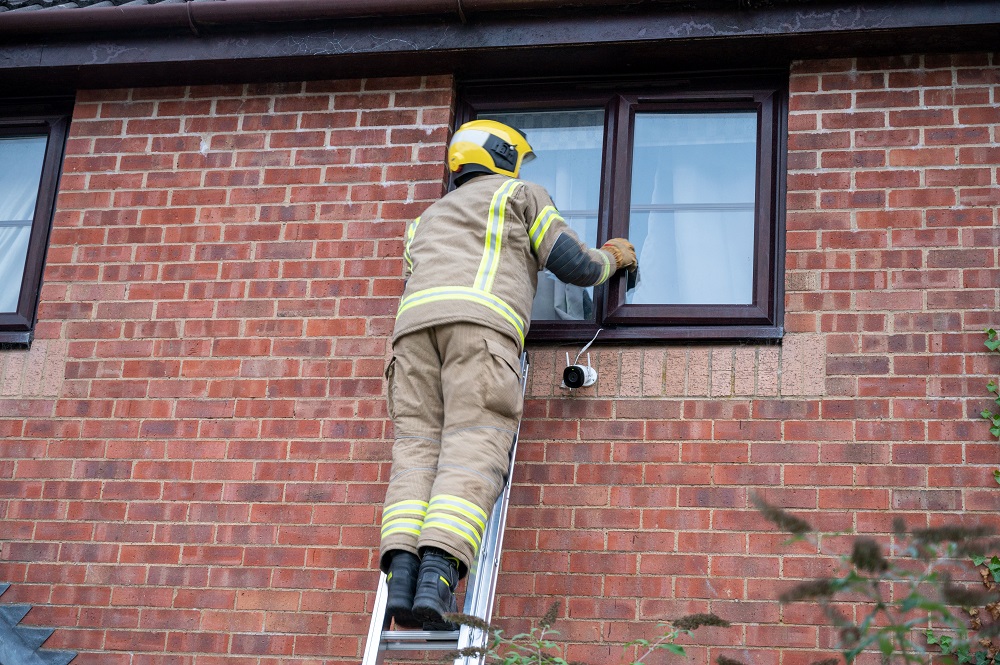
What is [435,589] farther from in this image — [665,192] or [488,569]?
[665,192]

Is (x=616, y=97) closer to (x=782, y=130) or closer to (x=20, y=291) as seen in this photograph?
(x=782, y=130)

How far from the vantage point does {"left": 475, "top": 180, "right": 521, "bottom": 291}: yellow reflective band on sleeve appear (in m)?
4.81

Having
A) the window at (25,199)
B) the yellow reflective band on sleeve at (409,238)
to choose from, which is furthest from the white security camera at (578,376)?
the window at (25,199)

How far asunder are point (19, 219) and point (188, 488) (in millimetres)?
1883

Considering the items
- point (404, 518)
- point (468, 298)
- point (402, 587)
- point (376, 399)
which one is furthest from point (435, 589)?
point (376, 399)

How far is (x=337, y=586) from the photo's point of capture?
17.1ft

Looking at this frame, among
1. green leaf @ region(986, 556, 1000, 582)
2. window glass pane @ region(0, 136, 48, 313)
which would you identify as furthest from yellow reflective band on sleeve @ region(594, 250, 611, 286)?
window glass pane @ region(0, 136, 48, 313)

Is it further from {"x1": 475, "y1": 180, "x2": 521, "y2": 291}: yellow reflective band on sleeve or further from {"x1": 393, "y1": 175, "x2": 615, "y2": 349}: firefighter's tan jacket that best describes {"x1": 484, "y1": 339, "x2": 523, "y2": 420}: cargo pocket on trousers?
{"x1": 475, "y1": 180, "x2": 521, "y2": 291}: yellow reflective band on sleeve

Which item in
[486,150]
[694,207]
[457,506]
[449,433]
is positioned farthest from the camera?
[694,207]

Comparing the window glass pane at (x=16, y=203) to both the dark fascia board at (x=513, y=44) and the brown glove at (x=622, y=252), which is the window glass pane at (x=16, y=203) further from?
the brown glove at (x=622, y=252)

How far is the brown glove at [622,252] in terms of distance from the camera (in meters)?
5.41

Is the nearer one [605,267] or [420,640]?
[420,640]

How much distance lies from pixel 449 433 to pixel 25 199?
3077 mm

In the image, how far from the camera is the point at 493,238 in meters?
4.92
